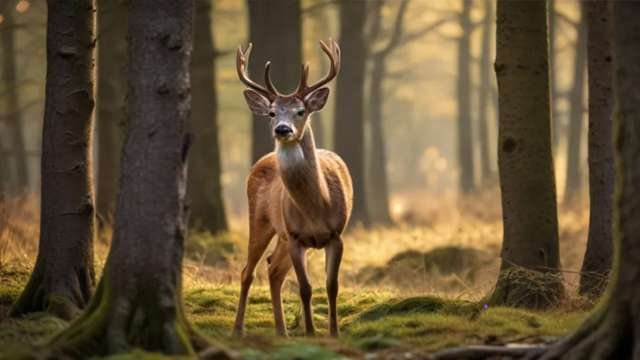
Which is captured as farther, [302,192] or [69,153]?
A: [302,192]

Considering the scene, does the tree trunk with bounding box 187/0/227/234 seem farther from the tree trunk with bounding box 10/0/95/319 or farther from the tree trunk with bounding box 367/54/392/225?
the tree trunk with bounding box 367/54/392/225

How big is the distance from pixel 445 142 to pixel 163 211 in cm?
6475

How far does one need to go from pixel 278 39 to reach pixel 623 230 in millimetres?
12236

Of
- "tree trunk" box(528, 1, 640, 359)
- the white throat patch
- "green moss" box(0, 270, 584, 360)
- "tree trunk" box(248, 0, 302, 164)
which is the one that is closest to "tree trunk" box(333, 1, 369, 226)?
"tree trunk" box(248, 0, 302, 164)

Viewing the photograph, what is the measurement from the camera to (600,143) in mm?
10711

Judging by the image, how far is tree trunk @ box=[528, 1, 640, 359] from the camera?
6.85m

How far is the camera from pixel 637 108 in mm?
7016

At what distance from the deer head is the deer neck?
0.12 metres

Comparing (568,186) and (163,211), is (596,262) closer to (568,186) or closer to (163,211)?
(163,211)

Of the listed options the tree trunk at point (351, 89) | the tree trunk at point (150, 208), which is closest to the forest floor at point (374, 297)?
the tree trunk at point (150, 208)

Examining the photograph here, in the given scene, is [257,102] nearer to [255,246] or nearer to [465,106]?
[255,246]

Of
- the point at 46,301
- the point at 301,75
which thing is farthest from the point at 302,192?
the point at 46,301

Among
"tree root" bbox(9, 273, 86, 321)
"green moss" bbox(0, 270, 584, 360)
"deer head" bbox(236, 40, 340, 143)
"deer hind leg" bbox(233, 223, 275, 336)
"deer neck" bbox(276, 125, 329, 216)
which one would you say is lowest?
"green moss" bbox(0, 270, 584, 360)

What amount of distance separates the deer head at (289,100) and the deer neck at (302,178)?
122 mm
